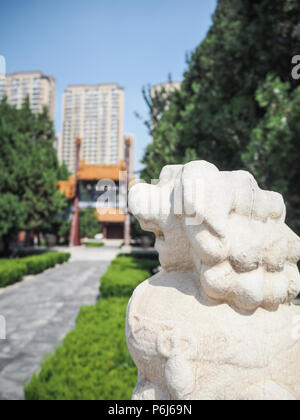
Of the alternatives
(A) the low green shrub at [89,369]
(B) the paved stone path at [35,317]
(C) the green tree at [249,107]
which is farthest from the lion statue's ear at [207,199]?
(C) the green tree at [249,107]

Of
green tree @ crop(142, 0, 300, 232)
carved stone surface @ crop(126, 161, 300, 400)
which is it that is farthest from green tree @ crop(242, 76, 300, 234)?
carved stone surface @ crop(126, 161, 300, 400)

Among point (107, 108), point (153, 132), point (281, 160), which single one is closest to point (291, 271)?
point (281, 160)

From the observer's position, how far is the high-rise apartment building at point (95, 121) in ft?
171

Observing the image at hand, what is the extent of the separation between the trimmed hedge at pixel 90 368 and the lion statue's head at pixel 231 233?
6.15 ft

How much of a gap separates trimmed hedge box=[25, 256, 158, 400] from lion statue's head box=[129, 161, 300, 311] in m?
1.87

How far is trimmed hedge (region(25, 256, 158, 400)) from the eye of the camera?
105 inches

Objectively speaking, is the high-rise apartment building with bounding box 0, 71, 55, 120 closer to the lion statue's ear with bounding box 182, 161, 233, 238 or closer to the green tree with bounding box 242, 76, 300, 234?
the green tree with bounding box 242, 76, 300, 234

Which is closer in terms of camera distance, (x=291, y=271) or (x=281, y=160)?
(x=291, y=271)

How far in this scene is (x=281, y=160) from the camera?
5.71 metres

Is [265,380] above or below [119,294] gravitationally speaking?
above

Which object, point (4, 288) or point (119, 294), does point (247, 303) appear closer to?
point (119, 294)

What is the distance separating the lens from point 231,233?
1.34 meters
